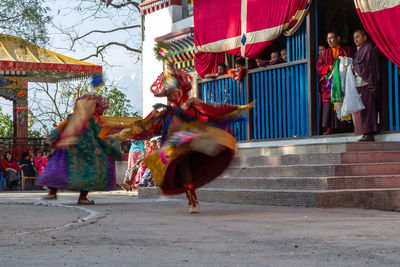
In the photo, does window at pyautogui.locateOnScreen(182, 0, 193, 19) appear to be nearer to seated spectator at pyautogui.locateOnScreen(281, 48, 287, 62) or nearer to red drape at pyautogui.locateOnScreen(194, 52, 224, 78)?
red drape at pyautogui.locateOnScreen(194, 52, 224, 78)

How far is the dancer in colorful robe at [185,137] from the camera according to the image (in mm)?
9000

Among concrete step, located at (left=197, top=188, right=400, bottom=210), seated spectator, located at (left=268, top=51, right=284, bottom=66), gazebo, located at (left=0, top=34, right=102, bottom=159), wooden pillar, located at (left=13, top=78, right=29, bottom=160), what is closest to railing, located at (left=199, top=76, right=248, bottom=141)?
seated spectator, located at (left=268, top=51, right=284, bottom=66)

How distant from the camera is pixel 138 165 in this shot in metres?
19.0

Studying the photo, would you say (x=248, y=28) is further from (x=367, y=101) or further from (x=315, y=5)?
(x=367, y=101)

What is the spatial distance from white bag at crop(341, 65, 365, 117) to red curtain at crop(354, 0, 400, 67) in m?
0.65

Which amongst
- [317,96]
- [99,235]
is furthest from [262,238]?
[317,96]

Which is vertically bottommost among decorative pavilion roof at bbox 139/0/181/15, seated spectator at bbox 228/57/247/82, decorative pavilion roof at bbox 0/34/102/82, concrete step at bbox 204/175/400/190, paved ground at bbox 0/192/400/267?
paved ground at bbox 0/192/400/267

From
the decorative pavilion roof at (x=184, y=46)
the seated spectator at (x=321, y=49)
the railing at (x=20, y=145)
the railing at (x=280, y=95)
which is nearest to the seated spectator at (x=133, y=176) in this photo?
the decorative pavilion roof at (x=184, y=46)

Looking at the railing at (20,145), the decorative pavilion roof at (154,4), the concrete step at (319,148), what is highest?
the decorative pavilion roof at (154,4)

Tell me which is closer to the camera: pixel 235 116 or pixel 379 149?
pixel 235 116

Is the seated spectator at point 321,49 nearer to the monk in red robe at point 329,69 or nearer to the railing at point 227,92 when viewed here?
the monk in red robe at point 329,69

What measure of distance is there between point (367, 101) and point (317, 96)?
171 centimetres

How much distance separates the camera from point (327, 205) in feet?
31.7

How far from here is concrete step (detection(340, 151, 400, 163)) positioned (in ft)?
35.4
